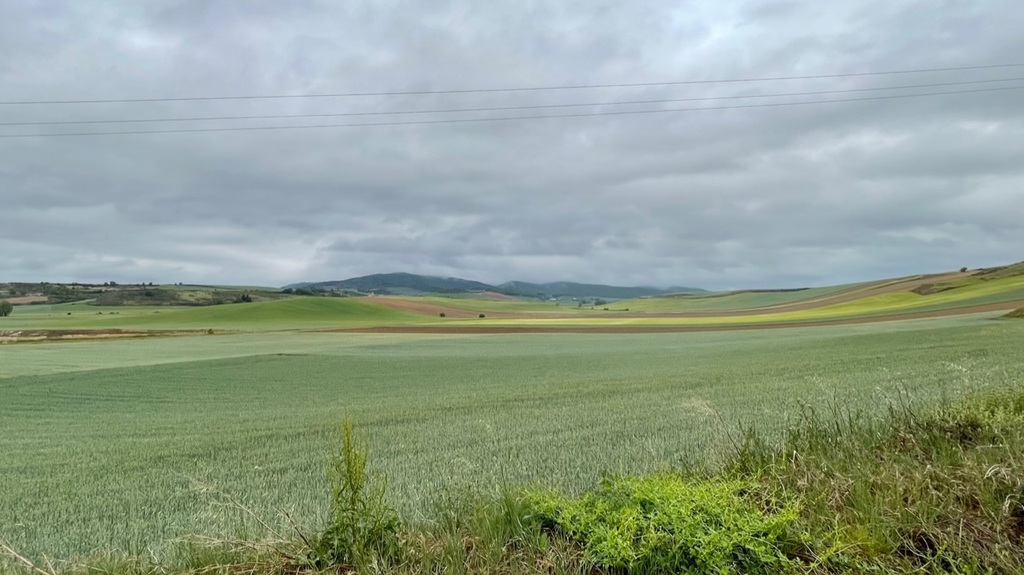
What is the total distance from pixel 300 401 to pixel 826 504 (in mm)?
17378

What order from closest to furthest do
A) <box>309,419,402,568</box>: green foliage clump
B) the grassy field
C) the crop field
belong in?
<box>309,419,402,568</box>: green foliage clump < the crop field < the grassy field

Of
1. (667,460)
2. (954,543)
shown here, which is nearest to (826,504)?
(954,543)

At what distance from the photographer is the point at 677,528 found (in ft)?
12.8

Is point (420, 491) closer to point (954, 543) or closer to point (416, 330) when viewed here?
point (954, 543)

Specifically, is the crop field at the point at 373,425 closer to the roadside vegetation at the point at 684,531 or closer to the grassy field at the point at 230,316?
the roadside vegetation at the point at 684,531

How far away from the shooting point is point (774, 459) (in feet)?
17.7

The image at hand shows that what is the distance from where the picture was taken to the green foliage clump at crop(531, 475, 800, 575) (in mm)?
3725

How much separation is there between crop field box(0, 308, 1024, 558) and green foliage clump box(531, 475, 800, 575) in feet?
Answer: 4.98

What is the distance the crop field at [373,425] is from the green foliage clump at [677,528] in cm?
152

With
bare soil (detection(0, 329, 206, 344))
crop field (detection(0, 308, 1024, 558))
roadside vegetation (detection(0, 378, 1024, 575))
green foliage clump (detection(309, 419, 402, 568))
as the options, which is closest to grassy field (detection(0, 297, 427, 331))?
bare soil (detection(0, 329, 206, 344))

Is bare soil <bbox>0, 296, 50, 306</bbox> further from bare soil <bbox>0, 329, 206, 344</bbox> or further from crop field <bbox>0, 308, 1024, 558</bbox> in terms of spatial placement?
crop field <bbox>0, 308, 1024, 558</bbox>

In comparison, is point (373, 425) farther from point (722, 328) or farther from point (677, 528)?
point (722, 328)

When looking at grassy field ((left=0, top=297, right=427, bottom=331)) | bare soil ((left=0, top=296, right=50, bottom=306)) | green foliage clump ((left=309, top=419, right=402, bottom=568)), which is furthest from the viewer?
bare soil ((left=0, top=296, right=50, bottom=306))

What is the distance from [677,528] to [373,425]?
10192mm
